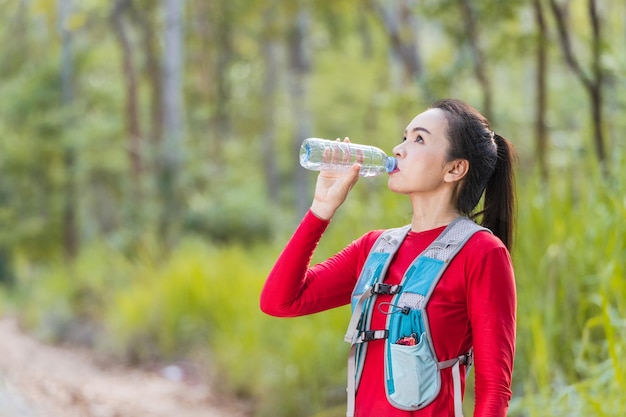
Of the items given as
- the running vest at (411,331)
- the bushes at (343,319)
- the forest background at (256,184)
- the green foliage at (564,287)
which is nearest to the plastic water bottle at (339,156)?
the running vest at (411,331)

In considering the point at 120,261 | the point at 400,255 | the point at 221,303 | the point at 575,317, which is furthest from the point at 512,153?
the point at 120,261

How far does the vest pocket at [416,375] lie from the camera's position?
1949 millimetres

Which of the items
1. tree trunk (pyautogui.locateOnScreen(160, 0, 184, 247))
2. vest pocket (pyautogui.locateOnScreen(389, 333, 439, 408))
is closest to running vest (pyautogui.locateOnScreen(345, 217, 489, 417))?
vest pocket (pyautogui.locateOnScreen(389, 333, 439, 408))

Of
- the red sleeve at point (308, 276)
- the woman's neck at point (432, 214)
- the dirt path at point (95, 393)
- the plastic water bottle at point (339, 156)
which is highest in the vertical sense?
the plastic water bottle at point (339, 156)

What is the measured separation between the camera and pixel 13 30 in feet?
76.1

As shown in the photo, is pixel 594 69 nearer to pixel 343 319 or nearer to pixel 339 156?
pixel 343 319

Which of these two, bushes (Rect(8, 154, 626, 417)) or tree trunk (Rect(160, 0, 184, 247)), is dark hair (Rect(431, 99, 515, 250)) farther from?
tree trunk (Rect(160, 0, 184, 247))

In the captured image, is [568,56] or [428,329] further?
[568,56]

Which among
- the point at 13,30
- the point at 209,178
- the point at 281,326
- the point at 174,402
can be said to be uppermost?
the point at 13,30

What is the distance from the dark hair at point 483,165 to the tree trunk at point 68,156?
56.6 feet

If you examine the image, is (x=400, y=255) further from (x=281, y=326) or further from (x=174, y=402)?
(x=174, y=402)

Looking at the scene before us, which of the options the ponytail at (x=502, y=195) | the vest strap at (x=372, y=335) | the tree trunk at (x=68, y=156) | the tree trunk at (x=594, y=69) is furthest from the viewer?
the tree trunk at (x=68, y=156)

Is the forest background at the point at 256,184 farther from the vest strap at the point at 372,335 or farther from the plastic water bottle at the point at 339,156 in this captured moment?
the vest strap at the point at 372,335

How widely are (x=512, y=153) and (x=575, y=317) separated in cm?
Result: 282
